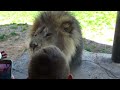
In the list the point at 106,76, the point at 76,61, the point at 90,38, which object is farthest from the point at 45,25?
the point at 90,38

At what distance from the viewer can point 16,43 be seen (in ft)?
11.9

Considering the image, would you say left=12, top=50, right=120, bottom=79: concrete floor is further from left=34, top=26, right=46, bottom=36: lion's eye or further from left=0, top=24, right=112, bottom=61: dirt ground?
left=34, top=26, right=46, bottom=36: lion's eye

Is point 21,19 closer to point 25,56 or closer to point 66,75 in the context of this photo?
point 25,56

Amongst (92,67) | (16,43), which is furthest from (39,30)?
(16,43)

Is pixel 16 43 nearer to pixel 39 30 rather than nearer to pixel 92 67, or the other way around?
pixel 39 30

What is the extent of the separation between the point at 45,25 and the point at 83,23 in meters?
1.55

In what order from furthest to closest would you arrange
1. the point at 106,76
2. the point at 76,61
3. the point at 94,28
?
the point at 94,28, the point at 76,61, the point at 106,76

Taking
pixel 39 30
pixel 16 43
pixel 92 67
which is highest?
pixel 39 30

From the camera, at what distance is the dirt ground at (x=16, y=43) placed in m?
3.39

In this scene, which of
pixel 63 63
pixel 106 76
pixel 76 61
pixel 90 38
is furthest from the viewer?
pixel 90 38

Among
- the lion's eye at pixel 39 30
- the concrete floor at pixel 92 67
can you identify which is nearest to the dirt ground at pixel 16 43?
the concrete floor at pixel 92 67

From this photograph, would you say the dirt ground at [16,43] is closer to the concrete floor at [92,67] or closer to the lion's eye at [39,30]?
the concrete floor at [92,67]

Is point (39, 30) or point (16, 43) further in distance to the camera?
point (16, 43)
